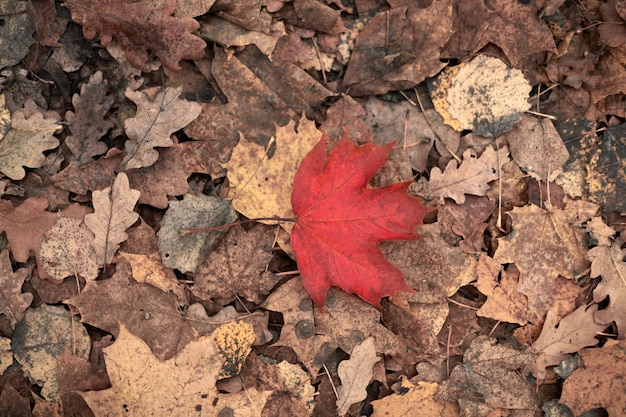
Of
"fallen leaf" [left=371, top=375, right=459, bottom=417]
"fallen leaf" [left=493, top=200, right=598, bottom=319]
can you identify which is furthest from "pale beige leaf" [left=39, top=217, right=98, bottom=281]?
"fallen leaf" [left=493, top=200, right=598, bottom=319]

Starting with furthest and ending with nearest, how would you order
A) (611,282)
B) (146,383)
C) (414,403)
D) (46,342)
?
(611,282) → (414,403) → (46,342) → (146,383)

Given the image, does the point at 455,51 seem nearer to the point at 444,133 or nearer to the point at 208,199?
the point at 444,133

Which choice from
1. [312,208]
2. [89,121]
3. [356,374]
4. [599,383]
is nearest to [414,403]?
[356,374]

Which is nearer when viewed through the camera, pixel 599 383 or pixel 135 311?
pixel 135 311

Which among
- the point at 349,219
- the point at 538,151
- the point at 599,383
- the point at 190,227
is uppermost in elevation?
the point at 538,151

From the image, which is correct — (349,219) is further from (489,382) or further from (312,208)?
(489,382)

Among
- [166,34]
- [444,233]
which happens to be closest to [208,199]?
[166,34]
